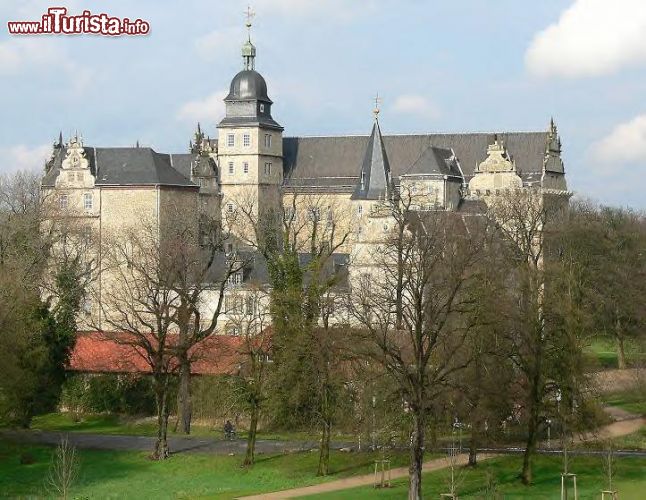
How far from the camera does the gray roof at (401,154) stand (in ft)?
275

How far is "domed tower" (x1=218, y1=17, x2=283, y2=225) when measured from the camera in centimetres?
8562

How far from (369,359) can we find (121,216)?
4330 cm

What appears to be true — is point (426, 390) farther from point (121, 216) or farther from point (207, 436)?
point (121, 216)

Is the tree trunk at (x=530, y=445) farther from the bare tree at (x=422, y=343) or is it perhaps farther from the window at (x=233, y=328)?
the window at (x=233, y=328)

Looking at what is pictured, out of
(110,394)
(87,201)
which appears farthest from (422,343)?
(87,201)

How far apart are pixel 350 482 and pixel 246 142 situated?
48852mm

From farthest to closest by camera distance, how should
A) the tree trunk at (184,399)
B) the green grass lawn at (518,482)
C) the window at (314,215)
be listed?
the window at (314,215) < the tree trunk at (184,399) < the green grass lawn at (518,482)

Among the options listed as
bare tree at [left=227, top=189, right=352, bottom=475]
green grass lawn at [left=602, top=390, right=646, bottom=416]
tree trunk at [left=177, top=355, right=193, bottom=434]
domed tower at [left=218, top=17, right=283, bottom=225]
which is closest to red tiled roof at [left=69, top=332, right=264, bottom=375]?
tree trunk at [left=177, top=355, right=193, bottom=434]

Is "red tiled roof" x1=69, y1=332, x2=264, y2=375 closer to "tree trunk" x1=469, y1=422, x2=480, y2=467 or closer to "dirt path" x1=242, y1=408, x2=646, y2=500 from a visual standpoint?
"dirt path" x1=242, y1=408, x2=646, y2=500

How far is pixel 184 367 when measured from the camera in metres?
48.2

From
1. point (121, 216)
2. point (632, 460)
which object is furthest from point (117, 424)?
point (121, 216)

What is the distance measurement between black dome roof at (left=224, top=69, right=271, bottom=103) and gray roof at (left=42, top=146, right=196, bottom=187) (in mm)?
6691

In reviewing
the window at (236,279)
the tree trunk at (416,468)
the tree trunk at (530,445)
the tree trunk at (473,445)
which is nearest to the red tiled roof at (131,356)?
the tree trunk at (473,445)

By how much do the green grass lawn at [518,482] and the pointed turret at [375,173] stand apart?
117 feet
